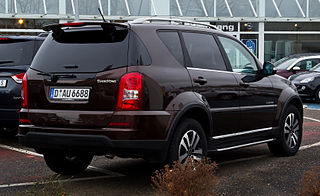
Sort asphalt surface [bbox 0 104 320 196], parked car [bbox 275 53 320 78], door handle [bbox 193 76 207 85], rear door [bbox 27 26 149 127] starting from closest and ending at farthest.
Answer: rear door [bbox 27 26 149 127] < asphalt surface [bbox 0 104 320 196] < door handle [bbox 193 76 207 85] < parked car [bbox 275 53 320 78]

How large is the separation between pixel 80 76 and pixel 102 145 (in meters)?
0.74

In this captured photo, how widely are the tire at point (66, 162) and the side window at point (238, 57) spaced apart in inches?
84.1

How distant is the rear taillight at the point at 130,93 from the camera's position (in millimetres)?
5371

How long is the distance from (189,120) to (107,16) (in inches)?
922

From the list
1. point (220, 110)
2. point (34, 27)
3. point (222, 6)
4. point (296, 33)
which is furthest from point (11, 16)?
point (220, 110)

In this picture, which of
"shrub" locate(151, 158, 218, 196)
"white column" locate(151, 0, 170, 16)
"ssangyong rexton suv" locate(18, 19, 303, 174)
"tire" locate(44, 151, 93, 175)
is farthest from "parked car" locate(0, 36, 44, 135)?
"white column" locate(151, 0, 170, 16)

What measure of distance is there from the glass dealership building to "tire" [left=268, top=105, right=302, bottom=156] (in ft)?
70.1

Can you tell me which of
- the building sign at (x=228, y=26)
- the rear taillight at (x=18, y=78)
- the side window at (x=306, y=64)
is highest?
the rear taillight at (x=18, y=78)

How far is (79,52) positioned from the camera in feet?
19.0

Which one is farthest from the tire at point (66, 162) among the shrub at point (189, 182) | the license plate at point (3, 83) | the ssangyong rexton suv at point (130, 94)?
the license plate at point (3, 83)

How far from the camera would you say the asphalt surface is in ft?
19.3

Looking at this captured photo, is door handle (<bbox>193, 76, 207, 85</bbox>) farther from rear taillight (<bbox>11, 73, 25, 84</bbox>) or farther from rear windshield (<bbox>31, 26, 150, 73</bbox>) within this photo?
rear taillight (<bbox>11, 73, 25, 84</bbox>)

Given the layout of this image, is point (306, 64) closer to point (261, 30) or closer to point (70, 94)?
point (261, 30)

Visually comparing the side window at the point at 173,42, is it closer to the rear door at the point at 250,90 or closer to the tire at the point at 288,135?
the rear door at the point at 250,90
